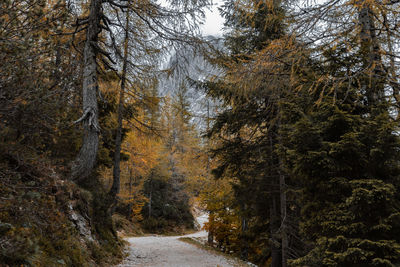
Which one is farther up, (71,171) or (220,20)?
(220,20)

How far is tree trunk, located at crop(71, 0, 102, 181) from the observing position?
16.5 ft

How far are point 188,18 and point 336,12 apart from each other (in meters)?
3.06

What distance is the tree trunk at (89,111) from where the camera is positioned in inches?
198

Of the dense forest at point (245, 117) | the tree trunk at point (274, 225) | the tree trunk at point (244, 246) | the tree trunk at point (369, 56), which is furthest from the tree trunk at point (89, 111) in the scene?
the tree trunk at point (244, 246)

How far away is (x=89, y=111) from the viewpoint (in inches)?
204

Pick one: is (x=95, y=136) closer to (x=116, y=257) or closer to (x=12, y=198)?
(x=12, y=198)

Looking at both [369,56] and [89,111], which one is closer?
[369,56]

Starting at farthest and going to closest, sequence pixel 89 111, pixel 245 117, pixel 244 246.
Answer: pixel 244 246 → pixel 245 117 → pixel 89 111

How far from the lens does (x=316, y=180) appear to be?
3.70 m

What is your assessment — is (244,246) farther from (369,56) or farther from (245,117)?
(369,56)

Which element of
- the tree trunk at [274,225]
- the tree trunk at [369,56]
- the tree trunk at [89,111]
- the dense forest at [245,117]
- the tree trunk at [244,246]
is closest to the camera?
the dense forest at [245,117]

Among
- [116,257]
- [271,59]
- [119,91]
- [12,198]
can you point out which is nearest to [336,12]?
[271,59]

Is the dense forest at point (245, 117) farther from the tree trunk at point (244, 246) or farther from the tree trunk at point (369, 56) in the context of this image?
the tree trunk at point (244, 246)

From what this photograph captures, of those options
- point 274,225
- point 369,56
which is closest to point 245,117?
point 274,225
